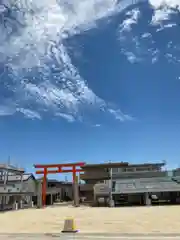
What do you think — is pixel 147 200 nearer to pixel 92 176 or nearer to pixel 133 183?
pixel 133 183

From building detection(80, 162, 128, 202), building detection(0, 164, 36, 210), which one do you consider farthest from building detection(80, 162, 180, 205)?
building detection(0, 164, 36, 210)

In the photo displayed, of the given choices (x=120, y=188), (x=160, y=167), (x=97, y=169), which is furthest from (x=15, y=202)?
(x=160, y=167)

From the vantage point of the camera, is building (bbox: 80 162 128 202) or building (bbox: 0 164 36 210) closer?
building (bbox: 0 164 36 210)

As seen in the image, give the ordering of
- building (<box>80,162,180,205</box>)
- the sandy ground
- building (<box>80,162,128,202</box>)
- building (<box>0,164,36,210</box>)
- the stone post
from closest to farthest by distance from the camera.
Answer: the sandy ground, building (<box>0,164,36,210</box>), the stone post, building (<box>80,162,180,205</box>), building (<box>80,162,128,202</box>)

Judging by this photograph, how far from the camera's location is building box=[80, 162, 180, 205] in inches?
1507

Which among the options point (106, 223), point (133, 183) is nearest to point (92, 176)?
point (133, 183)

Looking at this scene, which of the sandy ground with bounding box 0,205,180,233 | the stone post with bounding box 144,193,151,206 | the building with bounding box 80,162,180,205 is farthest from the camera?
the building with bounding box 80,162,180,205

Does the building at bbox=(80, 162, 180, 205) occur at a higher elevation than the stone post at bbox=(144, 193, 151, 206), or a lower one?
higher

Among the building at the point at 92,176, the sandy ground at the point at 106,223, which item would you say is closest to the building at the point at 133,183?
the building at the point at 92,176

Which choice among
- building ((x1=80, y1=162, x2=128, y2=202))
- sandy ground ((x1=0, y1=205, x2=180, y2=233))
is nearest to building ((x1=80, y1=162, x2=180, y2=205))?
building ((x1=80, y1=162, x2=128, y2=202))

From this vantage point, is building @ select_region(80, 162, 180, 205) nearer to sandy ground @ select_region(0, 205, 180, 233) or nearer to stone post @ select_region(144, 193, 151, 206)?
stone post @ select_region(144, 193, 151, 206)

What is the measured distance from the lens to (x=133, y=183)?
43.7 meters

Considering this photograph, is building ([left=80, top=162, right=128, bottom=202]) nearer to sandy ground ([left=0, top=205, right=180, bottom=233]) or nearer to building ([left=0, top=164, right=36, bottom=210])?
building ([left=0, top=164, right=36, bottom=210])

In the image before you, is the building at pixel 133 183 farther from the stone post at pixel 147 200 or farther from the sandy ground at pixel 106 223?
the sandy ground at pixel 106 223
